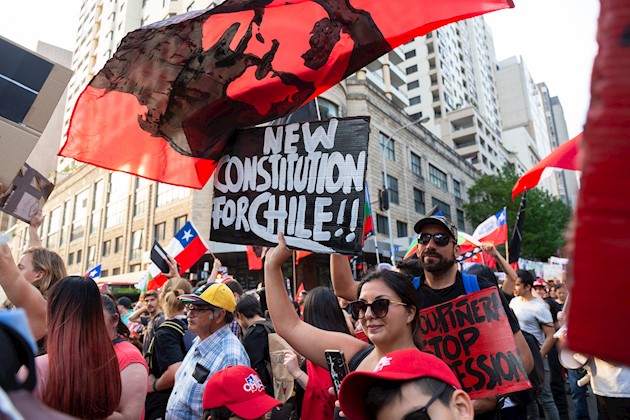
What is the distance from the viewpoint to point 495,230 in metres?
10.1

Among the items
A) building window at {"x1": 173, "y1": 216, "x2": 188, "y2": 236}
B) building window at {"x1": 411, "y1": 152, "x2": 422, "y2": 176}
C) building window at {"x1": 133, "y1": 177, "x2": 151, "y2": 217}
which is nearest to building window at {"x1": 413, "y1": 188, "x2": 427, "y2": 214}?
building window at {"x1": 411, "y1": 152, "x2": 422, "y2": 176}

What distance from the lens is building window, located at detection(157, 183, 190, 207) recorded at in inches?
1031

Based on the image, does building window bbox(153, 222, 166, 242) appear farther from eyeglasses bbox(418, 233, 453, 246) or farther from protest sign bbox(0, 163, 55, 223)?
eyeglasses bbox(418, 233, 453, 246)

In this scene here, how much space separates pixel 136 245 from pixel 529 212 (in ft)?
96.3

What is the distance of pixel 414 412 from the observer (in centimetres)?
145

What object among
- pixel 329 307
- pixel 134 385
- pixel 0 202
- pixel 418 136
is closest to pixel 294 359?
pixel 329 307

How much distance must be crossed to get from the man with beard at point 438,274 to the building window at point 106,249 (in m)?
34.7

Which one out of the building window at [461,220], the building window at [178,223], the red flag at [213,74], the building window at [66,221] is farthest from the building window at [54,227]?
the red flag at [213,74]

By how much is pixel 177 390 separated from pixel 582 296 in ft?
10.00

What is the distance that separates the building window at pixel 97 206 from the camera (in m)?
36.7

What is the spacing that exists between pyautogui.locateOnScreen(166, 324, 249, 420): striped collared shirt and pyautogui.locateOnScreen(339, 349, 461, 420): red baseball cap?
1789 mm

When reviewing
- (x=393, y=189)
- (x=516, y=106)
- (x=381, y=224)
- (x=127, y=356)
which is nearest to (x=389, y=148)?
(x=393, y=189)

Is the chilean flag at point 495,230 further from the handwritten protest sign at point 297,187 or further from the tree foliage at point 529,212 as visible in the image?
the tree foliage at point 529,212

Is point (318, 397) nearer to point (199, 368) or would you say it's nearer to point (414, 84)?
point (199, 368)
